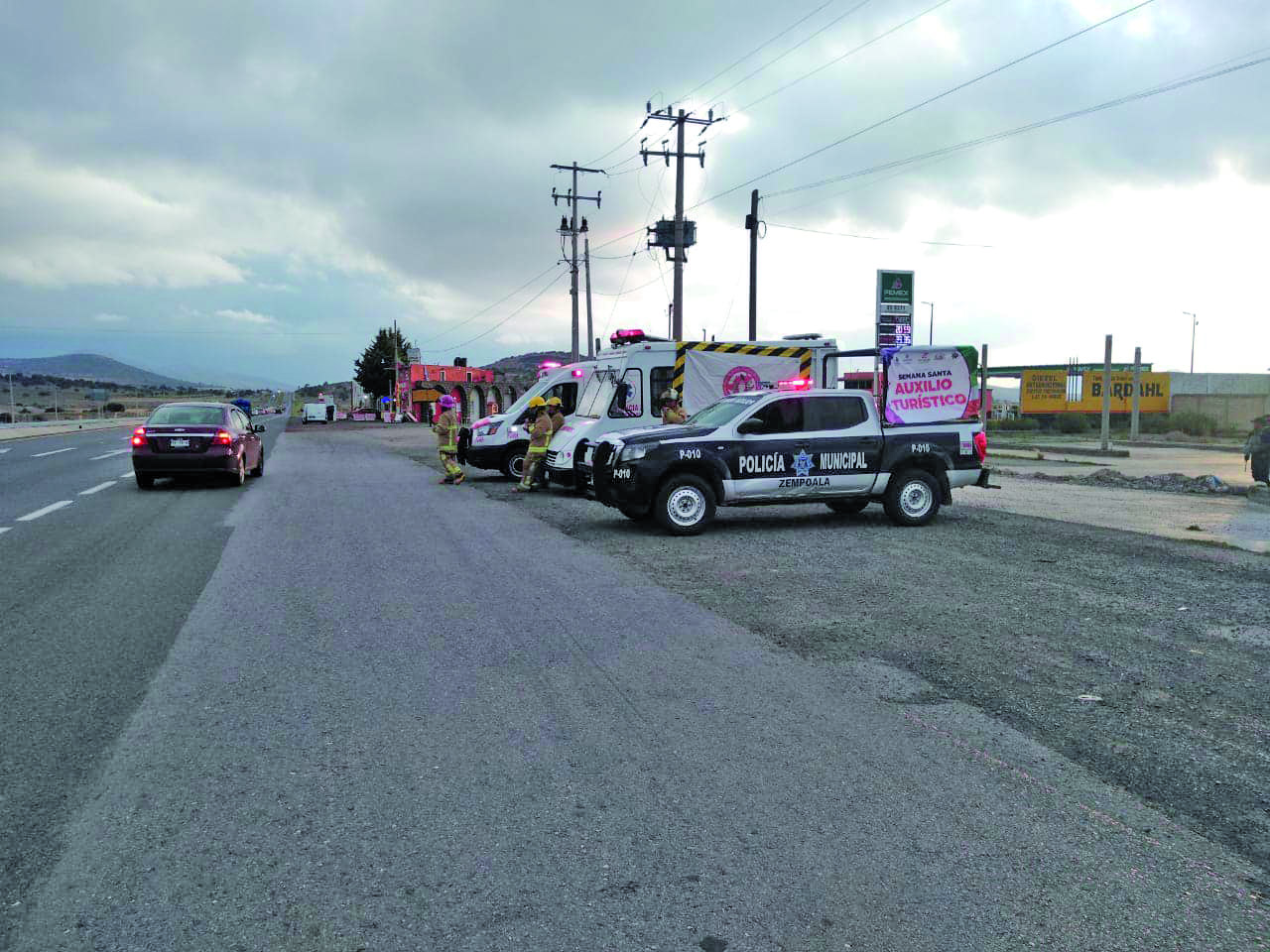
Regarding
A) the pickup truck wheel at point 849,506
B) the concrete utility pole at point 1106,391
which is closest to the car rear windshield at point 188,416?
the pickup truck wheel at point 849,506

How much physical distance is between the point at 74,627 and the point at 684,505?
6.91 metres

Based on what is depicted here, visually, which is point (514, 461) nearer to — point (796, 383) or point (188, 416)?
point (188, 416)

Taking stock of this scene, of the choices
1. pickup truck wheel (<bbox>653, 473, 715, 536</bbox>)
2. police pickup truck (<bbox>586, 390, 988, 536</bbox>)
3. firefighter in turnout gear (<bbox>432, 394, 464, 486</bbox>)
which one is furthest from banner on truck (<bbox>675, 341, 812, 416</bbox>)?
pickup truck wheel (<bbox>653, 473, 715, 536</bbox>)

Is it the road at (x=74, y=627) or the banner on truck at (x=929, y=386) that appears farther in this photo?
the banner on truck at (x=929, y=386)

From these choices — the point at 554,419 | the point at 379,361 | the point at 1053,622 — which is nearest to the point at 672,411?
the point at 554,419

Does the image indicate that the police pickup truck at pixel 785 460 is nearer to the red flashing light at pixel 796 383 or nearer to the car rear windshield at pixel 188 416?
the red flashing light at pixel 796 383

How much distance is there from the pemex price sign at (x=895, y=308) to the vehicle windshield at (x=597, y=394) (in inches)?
200

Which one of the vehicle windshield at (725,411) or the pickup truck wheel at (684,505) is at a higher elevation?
the vehicle windshield at (725,411)

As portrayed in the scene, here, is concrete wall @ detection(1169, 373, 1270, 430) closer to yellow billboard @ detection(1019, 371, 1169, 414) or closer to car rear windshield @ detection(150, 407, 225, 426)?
yellow billboard @ detection(1019, 371, 1169, 414)

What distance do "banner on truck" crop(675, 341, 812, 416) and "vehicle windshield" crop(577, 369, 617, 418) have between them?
879 mm

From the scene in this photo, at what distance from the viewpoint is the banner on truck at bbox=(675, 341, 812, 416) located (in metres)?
17.5

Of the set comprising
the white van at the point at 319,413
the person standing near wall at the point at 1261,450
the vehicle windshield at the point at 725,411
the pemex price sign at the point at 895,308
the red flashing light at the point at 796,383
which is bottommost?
the white van at the point at 319,413

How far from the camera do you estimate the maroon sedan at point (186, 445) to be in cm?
1639

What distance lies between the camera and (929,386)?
12.6 meters
